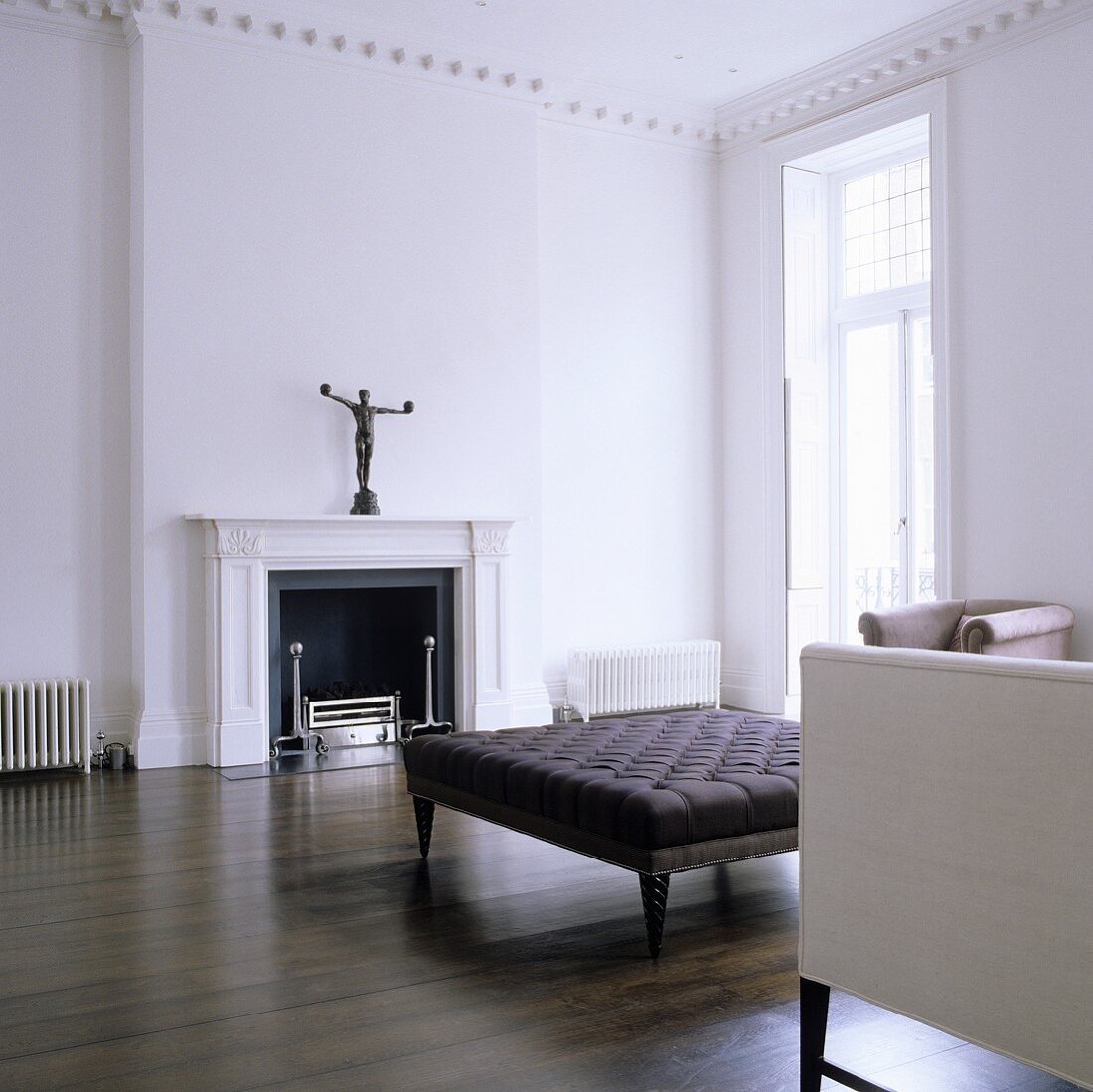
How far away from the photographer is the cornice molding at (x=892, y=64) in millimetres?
6078

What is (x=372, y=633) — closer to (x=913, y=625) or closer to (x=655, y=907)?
(x=913, y=625)

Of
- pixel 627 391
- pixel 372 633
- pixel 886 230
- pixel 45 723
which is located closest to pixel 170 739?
pixel 45 723

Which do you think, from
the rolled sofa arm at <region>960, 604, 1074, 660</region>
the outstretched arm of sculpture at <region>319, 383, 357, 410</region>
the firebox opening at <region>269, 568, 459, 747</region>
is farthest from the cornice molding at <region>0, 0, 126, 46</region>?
the rolled sofa arm at <region>960, 604, 1074, 660</region>

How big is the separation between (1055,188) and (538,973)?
4.87 metres

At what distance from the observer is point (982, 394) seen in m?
6.36

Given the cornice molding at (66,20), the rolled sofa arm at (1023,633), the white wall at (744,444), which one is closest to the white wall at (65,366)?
the cornice molding at (66,20)

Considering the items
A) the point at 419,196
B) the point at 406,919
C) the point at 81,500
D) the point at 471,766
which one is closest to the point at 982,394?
the point at 419,196

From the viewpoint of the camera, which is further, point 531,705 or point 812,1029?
point 531,705

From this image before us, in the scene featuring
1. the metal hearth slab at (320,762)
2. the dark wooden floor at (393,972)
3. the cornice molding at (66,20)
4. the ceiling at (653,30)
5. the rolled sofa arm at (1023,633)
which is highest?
the ceiling at (653,30)

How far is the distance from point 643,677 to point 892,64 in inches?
154

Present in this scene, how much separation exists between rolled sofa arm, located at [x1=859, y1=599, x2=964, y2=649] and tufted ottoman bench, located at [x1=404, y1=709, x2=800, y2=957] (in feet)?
3.99

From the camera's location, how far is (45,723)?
5.84 metres

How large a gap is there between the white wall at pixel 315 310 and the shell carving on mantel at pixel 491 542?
24 centimetres

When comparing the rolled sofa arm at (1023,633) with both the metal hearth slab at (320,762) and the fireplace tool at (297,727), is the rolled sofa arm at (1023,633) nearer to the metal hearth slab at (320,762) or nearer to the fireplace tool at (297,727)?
the metal hearth slab at (320,762)
